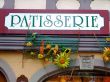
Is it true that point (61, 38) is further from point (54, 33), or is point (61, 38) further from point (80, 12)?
point (80, 12)

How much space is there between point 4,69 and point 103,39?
171cm

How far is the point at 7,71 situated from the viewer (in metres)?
6.47

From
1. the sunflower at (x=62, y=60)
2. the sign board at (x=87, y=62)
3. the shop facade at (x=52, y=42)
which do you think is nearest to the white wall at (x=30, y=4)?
the shop facade at (x=52, y=42)

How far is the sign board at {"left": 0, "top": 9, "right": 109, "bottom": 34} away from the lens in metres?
6.55

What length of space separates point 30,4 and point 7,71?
1.24 meters

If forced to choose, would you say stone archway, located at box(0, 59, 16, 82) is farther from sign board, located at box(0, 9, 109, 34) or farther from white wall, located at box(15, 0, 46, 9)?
white wall, located at box(15, 0, 46, 9)

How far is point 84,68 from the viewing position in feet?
21.2

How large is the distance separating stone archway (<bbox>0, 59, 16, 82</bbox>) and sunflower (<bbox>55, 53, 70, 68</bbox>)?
2.50 ft

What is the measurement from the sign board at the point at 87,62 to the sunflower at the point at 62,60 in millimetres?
260

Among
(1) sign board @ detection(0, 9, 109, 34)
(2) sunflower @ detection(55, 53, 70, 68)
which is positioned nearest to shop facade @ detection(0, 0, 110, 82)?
(1) sign board @ detection(0, 9, 109, 34)

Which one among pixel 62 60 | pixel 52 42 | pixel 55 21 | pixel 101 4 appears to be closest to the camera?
pixel 62 60

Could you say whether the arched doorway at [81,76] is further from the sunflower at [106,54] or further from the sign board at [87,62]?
the sunflower at [106,54]

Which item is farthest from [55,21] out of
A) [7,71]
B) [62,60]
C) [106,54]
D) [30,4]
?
[7,71]

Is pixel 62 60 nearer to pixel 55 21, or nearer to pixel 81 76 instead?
pixel 81 76
